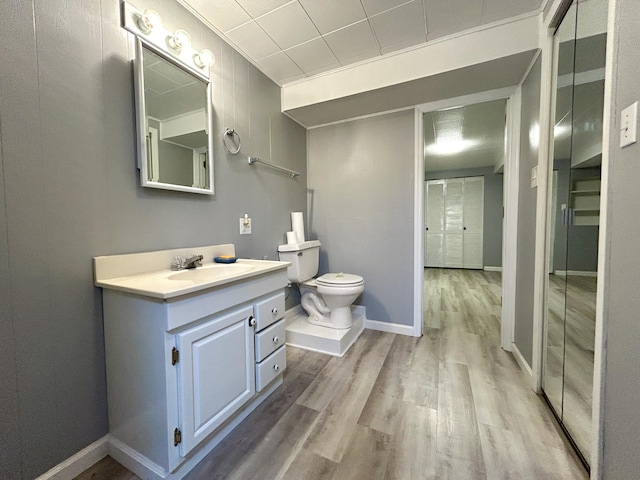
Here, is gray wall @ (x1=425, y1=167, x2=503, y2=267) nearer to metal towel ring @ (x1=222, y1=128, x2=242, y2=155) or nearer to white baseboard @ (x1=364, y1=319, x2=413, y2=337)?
A: white baseboard @ (x1=364, y1=319, x2=413, y2=337)

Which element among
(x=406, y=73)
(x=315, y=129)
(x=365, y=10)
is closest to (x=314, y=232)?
(x=315, y=129)

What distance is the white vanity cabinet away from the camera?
3.00 feet

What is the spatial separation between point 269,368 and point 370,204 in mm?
1675

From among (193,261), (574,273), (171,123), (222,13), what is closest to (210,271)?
(193,261)

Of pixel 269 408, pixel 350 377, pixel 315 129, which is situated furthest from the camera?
pixel 315 129

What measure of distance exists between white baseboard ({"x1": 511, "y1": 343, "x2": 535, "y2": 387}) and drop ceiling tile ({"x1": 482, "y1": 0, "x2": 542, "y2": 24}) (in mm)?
2151

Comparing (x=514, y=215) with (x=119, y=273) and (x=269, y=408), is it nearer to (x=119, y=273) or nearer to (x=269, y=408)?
(x=269, y=408)

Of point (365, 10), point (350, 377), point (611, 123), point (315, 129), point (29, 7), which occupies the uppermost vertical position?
point (365, 10)

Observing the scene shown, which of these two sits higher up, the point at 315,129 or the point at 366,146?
the point at 315,129

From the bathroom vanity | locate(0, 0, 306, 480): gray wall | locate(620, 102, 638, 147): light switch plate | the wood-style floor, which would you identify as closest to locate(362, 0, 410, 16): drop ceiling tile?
locate(0, 0, 306, 480): gray wall

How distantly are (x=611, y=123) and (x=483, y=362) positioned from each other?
5.34ft

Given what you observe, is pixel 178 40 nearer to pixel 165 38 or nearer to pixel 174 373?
pixel 165 38

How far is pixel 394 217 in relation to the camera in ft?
7.68

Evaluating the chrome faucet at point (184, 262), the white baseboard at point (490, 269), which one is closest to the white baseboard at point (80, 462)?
the chrome faucet at point (184, 262)
